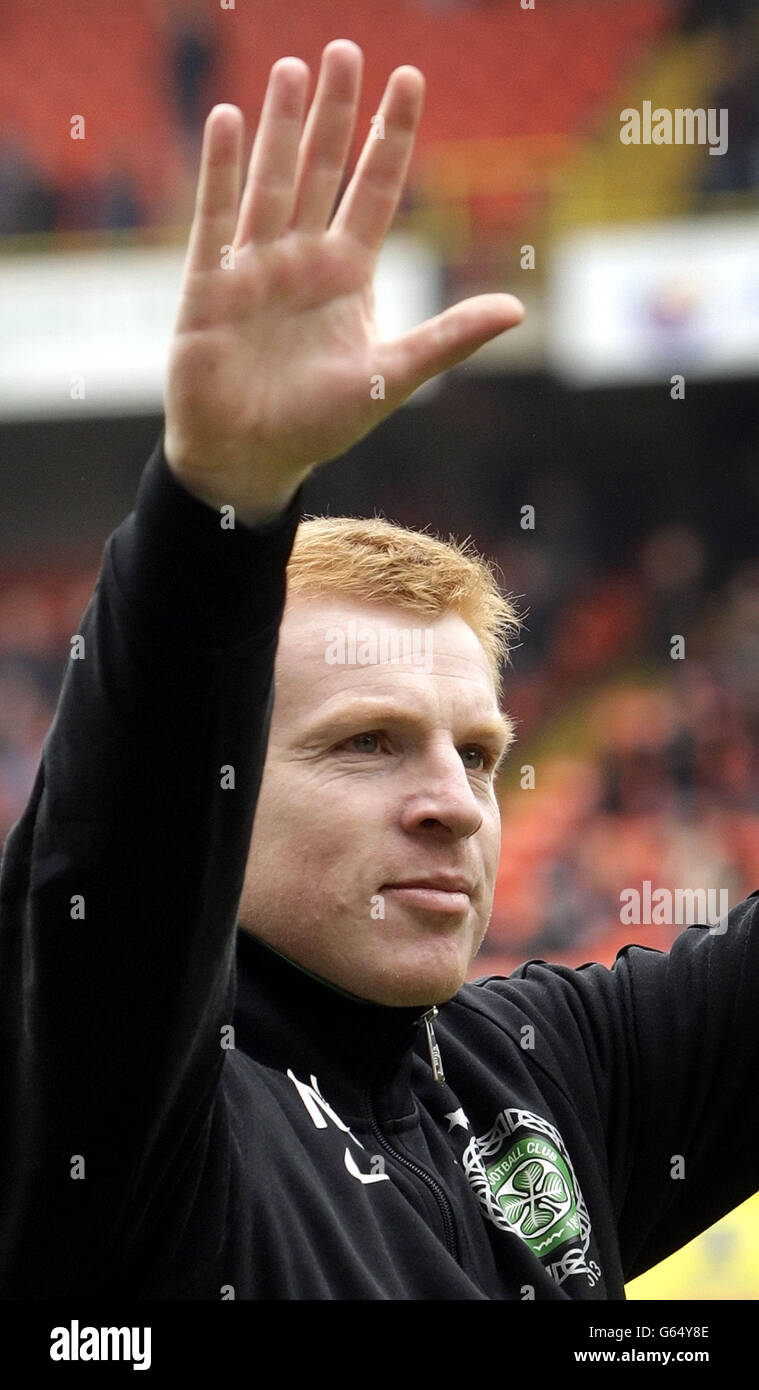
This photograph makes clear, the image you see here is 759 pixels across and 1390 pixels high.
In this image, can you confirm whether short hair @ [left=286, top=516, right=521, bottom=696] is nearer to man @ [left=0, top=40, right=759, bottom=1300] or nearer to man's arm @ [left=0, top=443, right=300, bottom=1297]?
man @ [left=0, top=40, right=759, bottom=1300]

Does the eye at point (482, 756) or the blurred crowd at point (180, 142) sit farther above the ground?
the blurred crowd at point (180, 142)

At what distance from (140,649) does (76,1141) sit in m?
0.39

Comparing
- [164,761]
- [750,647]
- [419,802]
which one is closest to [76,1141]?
[164,761]

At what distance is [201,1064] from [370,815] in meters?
0.43

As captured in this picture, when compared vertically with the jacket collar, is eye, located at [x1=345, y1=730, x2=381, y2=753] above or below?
above

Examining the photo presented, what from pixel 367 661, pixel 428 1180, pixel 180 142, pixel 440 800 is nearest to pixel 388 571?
pixel 367 661

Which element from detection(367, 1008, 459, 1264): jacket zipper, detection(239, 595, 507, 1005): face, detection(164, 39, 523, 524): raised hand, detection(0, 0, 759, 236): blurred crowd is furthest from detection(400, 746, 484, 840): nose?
detection(0, 0, 759, 236): blurred crowd

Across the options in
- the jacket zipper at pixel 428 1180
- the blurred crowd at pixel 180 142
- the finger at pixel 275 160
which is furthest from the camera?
the blurred crowd at pixel 180 142

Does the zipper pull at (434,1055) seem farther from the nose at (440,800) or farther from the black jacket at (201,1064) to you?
the nose at (440,800)

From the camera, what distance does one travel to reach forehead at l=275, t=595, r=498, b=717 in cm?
179

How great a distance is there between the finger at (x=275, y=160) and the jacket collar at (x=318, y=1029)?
784mm

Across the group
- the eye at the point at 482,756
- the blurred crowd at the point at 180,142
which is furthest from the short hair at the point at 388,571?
the blurred crowd at the point at 180,142

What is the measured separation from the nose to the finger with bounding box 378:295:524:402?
1.87ft

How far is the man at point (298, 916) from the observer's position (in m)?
1.23
